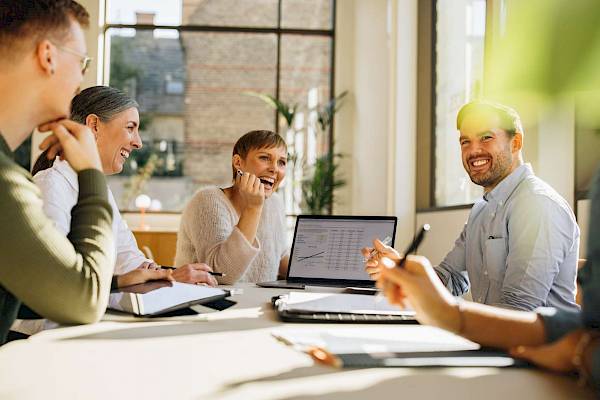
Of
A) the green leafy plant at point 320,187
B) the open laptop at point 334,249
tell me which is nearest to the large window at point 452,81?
the green leafy plant at point 320,187

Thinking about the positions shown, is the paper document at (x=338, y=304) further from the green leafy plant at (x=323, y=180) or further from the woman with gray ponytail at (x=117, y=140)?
the green leafy plant at (x=323, y=180)

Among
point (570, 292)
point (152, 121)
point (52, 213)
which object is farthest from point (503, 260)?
point (152, 121)

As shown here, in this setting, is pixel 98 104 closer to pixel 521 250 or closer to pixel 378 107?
pixel 521 250

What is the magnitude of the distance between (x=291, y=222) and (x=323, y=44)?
212 cm

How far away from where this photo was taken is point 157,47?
7816 millimetres

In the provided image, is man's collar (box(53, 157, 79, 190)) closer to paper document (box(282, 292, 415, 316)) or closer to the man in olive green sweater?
the man in olive green sweater

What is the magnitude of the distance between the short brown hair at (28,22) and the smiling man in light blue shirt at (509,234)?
1123mm

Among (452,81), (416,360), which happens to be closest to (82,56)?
(416,360)

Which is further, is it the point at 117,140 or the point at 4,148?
the point at 117,140

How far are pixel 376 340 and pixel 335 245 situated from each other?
1.44 meters

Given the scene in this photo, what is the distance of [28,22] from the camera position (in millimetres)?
1317

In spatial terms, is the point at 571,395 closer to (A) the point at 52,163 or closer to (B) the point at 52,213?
(B) the point at 52,213

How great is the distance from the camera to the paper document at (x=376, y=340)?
1103mm

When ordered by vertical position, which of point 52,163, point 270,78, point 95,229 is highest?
point 270,78
